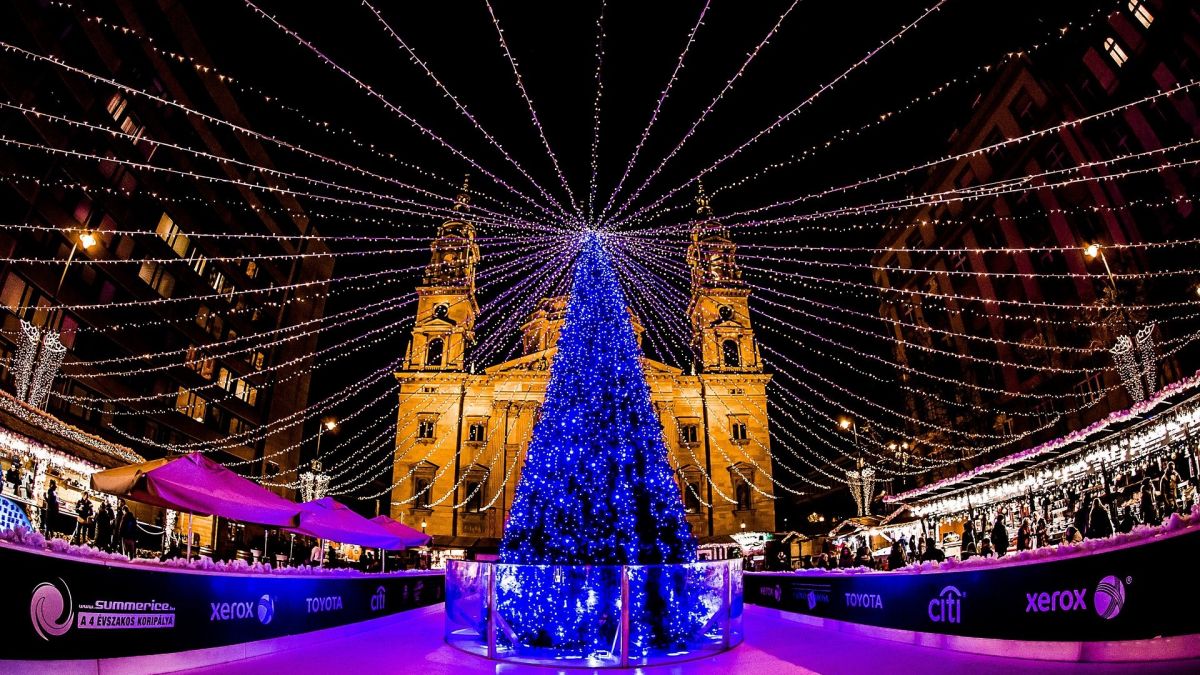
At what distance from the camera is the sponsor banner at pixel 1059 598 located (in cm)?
459

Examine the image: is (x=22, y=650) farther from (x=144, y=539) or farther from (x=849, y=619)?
(x=144, y=539)

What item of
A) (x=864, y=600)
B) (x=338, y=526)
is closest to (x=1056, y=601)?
(x=864, y=600)

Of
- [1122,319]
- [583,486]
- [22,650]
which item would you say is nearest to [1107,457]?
[1122,319]

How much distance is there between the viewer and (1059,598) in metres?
5.57

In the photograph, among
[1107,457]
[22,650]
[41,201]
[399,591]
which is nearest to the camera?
[22,650]

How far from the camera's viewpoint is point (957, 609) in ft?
22.6

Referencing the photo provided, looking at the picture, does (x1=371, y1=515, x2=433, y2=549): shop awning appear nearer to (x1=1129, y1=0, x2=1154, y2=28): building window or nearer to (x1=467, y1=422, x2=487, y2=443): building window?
(x1=467, y1=422, x2=487, y2=443): building window

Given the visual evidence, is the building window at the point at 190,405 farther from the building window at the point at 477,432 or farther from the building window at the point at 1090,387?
the building window at the point at 1090,387

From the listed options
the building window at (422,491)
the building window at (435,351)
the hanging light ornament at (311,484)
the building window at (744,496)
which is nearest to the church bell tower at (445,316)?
the building window at (435,351)

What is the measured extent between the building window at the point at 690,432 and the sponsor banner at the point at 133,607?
34.3 meters

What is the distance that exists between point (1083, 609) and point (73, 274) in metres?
34.0

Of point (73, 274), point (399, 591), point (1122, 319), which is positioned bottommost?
point (399, 591)

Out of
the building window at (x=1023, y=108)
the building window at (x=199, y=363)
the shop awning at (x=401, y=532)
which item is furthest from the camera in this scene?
the building window at (x=199, y=363)

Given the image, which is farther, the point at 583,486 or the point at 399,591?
the point at 399,591
